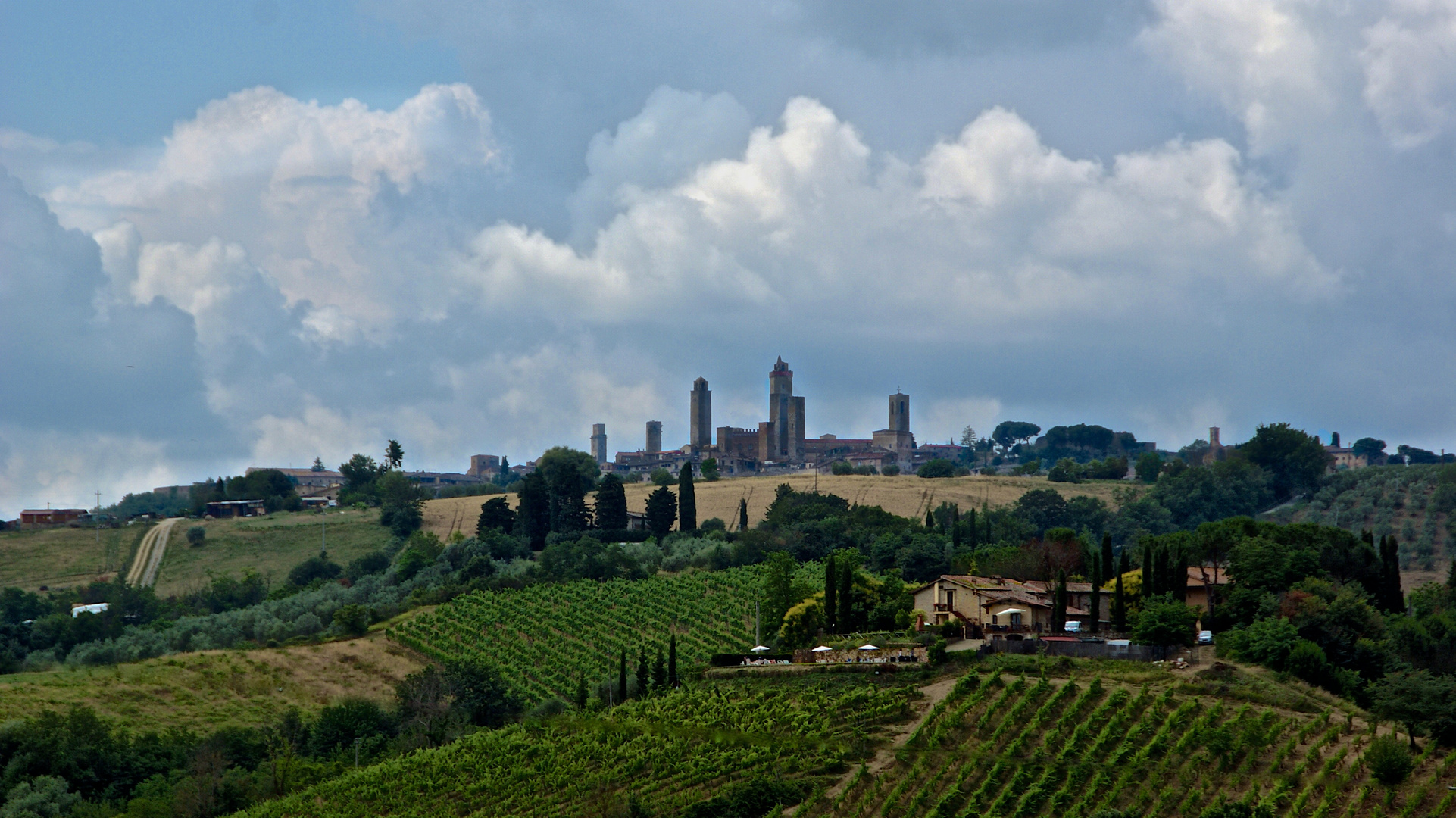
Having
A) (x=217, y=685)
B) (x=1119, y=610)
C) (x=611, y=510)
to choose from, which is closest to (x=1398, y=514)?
(x=611, y=510)

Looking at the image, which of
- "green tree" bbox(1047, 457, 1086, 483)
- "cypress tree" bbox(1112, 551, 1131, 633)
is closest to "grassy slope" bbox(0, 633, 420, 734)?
"cypress tree" bbox(1112, 551, 1131, 633)

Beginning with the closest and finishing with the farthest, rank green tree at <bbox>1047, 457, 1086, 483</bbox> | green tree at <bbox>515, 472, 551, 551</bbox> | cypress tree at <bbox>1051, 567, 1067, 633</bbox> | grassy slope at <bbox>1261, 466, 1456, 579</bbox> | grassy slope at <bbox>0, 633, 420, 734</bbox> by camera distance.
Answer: cypress tree at <bbox>1051, 567, 1067, 633</bbox> < grassy slope at <bbox>0, 633, 420, 734</bbox> < grassy slope at <bbox>1261, 466, 1456, 579</bbox> < green tree at <bbox>515, 472, 551, 551</bbox> < green tree at <bbox>1047, 457, 1086, 483</bbox>

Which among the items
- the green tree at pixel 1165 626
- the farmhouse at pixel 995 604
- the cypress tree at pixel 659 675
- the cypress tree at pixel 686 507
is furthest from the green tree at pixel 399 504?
the green tree at pixel 1165 626

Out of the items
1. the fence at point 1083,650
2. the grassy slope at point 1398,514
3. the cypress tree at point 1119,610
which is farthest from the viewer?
the grassy slope at point 1398,514

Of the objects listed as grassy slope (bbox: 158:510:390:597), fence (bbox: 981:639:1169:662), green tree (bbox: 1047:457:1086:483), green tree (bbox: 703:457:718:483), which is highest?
green tree (bbox: 703:457:718:483)

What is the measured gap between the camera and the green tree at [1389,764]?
123ft

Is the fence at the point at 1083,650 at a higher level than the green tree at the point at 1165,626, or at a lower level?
lower

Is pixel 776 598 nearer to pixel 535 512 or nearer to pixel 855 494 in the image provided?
pixel 535 512

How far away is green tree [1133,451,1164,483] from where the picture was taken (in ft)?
462

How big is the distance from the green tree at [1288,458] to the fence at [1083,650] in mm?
86812

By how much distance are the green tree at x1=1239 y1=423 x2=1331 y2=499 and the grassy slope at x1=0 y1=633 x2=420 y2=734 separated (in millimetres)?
86001

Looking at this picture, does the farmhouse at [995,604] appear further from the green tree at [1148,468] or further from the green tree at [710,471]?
the green tree at [710,471]

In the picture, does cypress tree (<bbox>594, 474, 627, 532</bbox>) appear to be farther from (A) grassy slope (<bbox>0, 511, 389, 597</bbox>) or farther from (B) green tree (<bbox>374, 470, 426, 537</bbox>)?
(A) grassy slope (<bbox>0, 511, 389, 597</bbox>)

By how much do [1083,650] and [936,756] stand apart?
31.0ft
